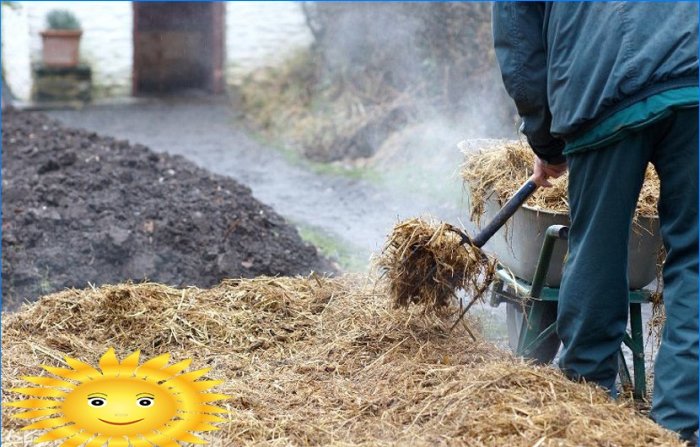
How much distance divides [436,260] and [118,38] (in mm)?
10587

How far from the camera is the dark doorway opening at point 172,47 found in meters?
14.2

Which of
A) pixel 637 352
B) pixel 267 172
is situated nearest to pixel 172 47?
pixel 267 172

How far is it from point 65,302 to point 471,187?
6.97 ft

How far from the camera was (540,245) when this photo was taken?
401 centimetres

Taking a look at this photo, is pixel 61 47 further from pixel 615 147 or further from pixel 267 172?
pixel 615 147

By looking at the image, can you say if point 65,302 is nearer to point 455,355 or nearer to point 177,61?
point 455,355

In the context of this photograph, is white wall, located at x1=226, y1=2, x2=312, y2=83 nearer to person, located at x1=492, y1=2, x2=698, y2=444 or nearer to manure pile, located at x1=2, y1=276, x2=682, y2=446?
manure pile, located at x1=2, y1=276, x2=682, y2=446

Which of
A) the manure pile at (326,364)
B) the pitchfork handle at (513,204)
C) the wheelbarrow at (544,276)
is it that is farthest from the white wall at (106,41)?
the pitchfork handle at (513,204)

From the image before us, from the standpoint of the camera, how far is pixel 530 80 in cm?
364

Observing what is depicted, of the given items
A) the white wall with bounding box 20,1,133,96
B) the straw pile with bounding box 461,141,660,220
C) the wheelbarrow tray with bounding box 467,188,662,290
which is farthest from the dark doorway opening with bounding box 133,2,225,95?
the wheelbarrow tray with bounding box 467,188,662,290

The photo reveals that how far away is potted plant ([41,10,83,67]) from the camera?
12688 millimetres

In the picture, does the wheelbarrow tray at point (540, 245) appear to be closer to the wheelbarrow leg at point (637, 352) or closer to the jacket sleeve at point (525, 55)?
the wheelbarrow leg at point (637, 352)

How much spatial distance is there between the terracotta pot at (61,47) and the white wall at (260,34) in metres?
2.24

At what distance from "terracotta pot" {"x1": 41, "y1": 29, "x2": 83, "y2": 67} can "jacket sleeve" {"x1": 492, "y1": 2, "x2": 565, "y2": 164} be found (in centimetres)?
1029
